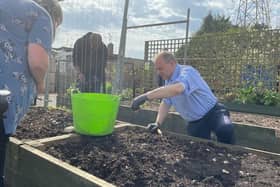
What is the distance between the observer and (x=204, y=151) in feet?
8.72

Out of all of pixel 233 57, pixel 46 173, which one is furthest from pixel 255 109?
pixel 46 173

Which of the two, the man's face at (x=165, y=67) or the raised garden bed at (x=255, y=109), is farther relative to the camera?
the raised garden bed at (x=255, y=109)

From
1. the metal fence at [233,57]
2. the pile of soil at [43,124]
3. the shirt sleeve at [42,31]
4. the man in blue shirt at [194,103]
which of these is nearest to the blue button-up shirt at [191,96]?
the man in blue shirt at [194,103]

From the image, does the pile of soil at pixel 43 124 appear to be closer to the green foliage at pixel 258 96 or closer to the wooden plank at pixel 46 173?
the wooden plank at pixel 46 173

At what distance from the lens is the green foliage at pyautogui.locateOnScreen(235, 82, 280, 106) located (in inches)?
249

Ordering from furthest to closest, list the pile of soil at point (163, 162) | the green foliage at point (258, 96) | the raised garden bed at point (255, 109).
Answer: the green foliage at point (258, 96)
the raised garden bed at point (255, 109)
the pile of soil at point (163, 162)

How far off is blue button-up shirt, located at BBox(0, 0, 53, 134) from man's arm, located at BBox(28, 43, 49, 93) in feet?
0.09

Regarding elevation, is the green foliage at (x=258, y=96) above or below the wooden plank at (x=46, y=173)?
above

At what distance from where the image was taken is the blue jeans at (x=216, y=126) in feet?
10.9

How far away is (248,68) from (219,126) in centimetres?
411

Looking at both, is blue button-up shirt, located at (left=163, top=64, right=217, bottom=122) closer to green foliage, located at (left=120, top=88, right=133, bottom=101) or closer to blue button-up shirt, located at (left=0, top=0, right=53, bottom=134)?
blue button-up shirt, located at (left=0, top=0, right=53, bottom=134)

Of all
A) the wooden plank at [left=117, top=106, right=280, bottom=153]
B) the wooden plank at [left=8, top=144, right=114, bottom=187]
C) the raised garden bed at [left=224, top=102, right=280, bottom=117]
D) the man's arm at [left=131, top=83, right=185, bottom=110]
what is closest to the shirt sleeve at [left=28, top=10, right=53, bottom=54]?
the wooden plank at [left=8, top=144, right=114, bottom=187]

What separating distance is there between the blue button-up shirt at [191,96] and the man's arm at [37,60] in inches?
63.7

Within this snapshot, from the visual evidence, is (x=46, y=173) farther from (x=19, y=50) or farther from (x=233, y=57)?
(x=233, y=57)
